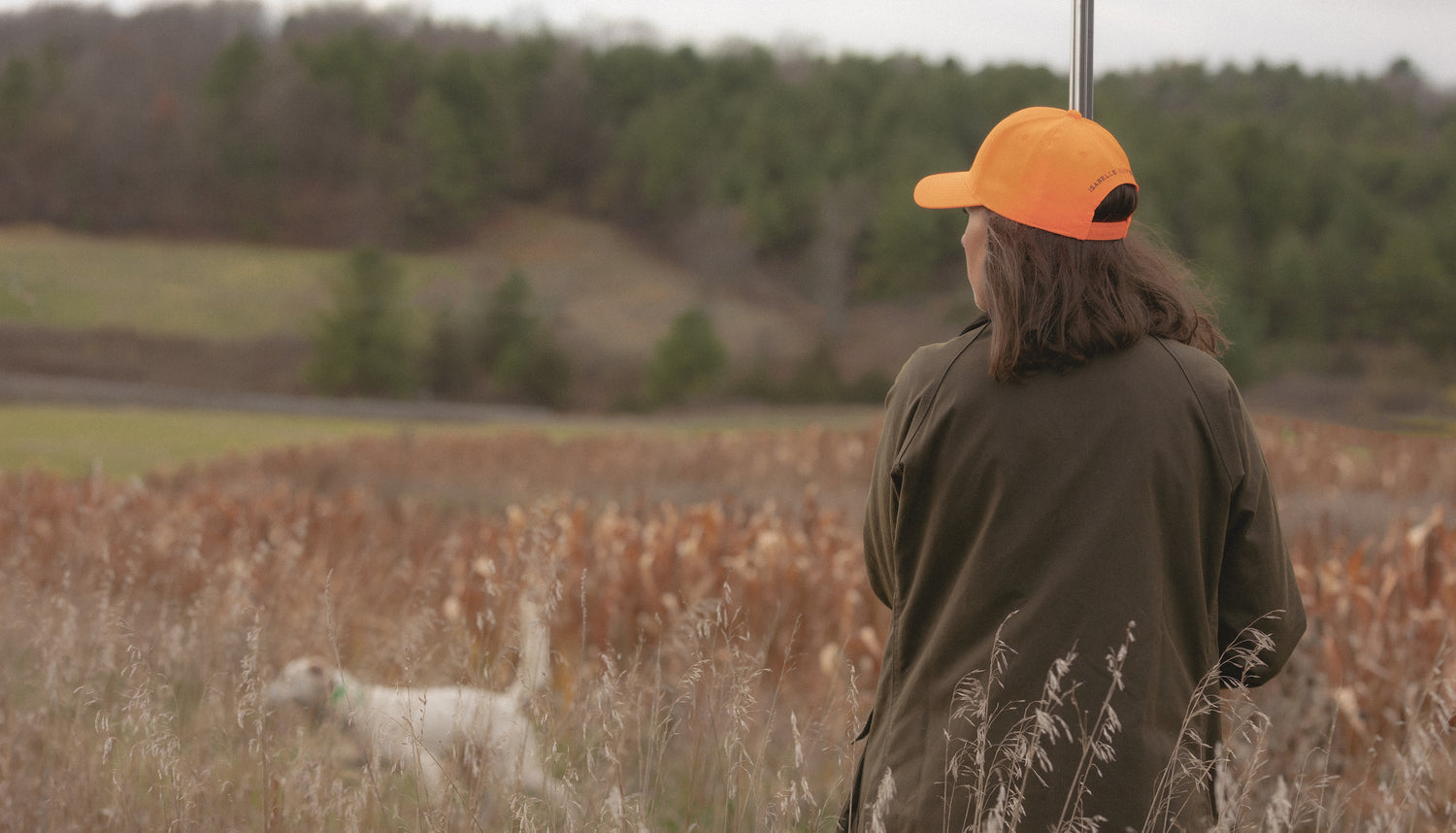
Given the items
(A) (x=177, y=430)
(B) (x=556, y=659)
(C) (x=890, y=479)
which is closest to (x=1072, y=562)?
(C) (x=890, y=479)

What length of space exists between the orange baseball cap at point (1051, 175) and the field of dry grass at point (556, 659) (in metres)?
0.79

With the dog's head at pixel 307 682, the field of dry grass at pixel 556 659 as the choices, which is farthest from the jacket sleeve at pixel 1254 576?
the dog's head at pixel 307 682

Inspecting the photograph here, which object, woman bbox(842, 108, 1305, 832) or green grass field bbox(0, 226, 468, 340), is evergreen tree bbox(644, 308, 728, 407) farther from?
woman bbox(842, 108, 1305, 832)

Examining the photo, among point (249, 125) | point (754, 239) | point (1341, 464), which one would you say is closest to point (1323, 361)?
point (1341, 464)

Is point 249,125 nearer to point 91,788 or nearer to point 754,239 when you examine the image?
point 754,239

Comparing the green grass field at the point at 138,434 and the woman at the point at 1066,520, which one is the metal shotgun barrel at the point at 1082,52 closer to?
the woman at the point at 1066,520

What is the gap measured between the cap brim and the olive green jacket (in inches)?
8.0

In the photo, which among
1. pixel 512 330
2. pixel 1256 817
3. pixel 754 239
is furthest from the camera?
pixel 754 239

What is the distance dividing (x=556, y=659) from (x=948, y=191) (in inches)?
114

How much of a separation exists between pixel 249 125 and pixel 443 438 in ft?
225

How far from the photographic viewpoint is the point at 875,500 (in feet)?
5.12

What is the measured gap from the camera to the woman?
1.36 m

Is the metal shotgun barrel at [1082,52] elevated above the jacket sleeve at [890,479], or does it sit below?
above

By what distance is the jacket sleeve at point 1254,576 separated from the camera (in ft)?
4.58
